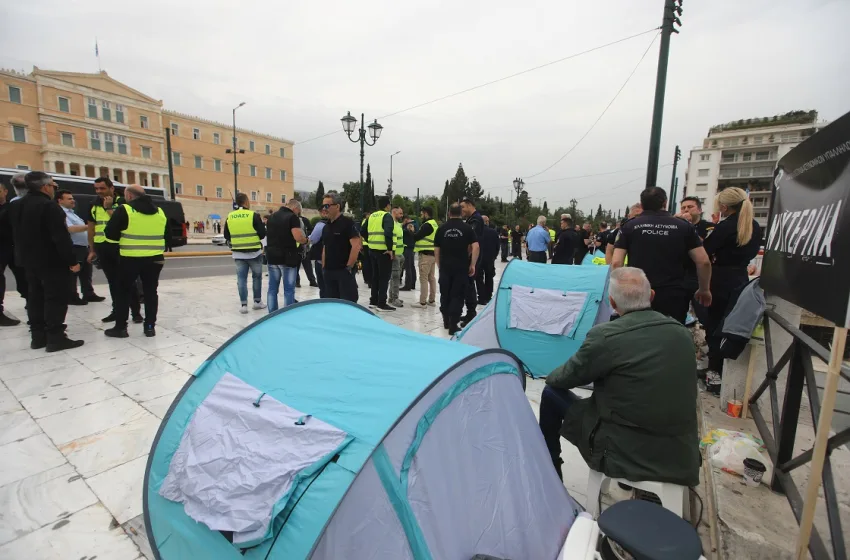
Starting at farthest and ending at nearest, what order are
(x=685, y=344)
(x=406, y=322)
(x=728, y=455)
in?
(x=406, y=322)
(x=728, y=455)
(x=685, y=344)

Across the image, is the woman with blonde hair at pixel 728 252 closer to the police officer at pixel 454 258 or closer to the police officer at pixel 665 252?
the police officer at pixel 665 252

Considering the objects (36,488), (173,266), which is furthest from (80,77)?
(36,488)

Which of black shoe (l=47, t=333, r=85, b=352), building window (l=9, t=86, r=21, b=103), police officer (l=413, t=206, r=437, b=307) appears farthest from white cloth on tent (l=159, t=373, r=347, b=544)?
building window (l=9, t=86, r=21, b=103)

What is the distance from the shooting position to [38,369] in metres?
4.16

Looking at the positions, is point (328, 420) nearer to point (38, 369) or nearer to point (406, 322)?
point (38, 369)

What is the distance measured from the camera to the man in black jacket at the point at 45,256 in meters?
4.39

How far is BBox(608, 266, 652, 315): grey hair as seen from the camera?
2.11 m

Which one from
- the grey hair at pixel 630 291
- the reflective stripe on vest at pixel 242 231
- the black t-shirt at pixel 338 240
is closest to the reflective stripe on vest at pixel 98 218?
the reflective stripe on vest at pixel 242 231

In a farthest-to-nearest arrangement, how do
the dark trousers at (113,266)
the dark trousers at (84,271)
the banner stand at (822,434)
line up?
the dark trousers at (84,271)
the dark trousers at (113,266)
the banner stand at (822,434)

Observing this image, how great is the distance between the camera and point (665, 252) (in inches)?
137

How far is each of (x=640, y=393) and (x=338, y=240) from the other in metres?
4.31

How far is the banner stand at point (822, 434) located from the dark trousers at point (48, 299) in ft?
20.8

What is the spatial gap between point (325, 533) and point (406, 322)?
5.08 metres

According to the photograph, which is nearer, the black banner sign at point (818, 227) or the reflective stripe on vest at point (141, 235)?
the black banner sign at point (818, 227)
